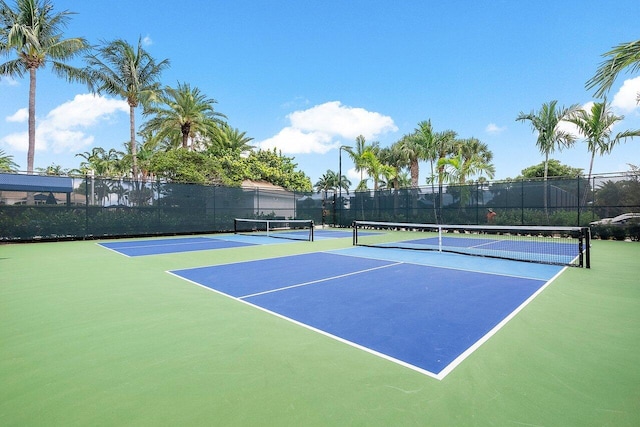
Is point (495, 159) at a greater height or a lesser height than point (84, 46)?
lesser

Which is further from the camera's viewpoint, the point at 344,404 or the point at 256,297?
the point at 256,297

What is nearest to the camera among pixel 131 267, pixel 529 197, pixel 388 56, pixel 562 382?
pixel 562 382

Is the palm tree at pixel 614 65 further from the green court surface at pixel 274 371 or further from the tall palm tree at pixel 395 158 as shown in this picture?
the tall palm tree at pixel 395 158

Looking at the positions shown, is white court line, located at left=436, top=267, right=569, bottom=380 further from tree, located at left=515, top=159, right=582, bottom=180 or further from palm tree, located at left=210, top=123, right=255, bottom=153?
tree, located at left=515, top=159, right=582, bottom=180

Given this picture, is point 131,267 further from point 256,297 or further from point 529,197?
point 529,197

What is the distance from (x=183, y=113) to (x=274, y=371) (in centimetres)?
2351

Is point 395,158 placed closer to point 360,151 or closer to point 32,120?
point 360,151

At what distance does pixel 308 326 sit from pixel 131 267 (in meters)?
5.75

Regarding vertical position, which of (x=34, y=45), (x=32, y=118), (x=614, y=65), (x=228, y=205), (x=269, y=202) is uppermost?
(x=34, y=45)

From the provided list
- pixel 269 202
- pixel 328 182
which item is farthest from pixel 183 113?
pixel 328 182

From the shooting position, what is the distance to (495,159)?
37.7m

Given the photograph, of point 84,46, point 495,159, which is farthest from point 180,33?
point 495,159

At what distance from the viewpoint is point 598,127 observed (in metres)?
15.8

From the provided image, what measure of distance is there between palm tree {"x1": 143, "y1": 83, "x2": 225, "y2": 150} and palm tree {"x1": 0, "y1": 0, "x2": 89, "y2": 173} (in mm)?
4986
